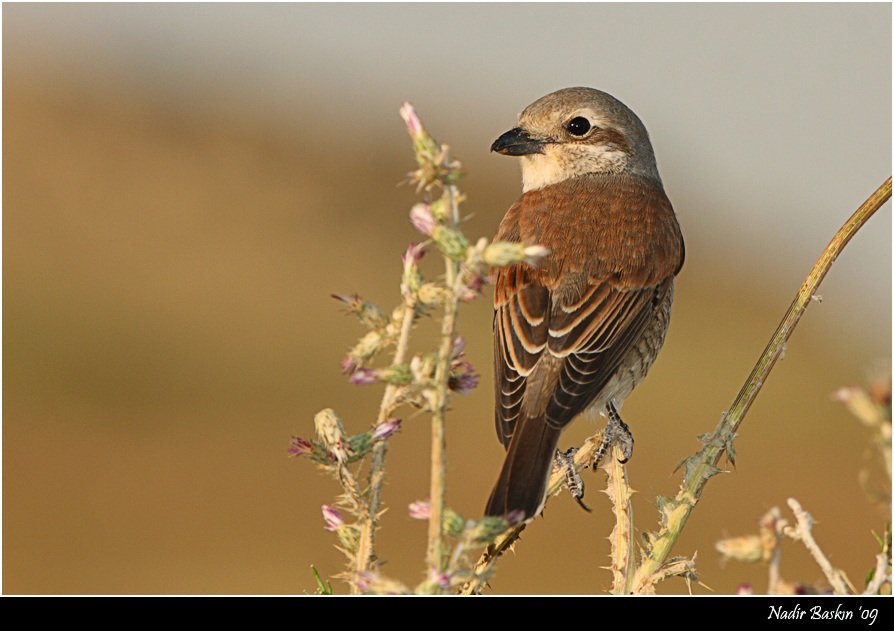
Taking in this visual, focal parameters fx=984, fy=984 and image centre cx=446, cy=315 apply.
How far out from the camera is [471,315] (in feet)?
48.1

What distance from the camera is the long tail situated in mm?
2678

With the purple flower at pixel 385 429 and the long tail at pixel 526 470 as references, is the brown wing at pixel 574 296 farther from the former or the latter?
the purple flower at pixel 385 429

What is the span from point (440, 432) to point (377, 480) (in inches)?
14.1

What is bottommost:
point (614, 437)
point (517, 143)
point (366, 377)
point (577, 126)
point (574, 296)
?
point (366, 377)

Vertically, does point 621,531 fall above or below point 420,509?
above

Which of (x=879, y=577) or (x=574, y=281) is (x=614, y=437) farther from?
(x=879, y=577)

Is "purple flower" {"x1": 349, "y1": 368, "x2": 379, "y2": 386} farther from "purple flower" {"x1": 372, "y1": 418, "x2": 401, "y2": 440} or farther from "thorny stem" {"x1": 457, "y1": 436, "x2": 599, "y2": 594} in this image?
"thorny stem" {"x1": 457, "y1": 436, "x2": 599, "y2": 594}

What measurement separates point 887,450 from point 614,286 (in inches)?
102

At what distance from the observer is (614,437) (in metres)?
3.75

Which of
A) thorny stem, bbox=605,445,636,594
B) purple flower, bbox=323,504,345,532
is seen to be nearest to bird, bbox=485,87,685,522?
thorny stem, bbox=605,445,636,594

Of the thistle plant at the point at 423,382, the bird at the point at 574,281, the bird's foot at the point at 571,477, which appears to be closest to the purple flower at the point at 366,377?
the thistle plant at the point at 423,382

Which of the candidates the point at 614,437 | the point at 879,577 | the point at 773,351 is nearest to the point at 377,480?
the point at 879,577

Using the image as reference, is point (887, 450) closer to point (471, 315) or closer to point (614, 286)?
point (614, 286)
